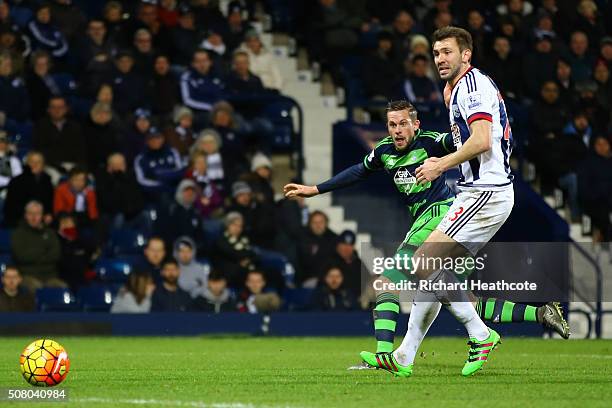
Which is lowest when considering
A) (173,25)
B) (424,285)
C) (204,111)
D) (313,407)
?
(313,407)

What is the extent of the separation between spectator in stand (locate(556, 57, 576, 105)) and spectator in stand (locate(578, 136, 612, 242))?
155 centimetres

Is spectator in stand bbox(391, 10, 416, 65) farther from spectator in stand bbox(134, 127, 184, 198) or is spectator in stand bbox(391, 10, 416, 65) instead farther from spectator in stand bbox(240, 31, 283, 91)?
spectator in stand bbox(134, 127, 184, 198)

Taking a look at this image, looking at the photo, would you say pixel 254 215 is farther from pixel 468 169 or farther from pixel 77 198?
pixel 468 169

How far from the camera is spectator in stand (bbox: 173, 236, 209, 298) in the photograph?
1634 cm

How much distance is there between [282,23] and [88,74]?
Answer: 13.7ft

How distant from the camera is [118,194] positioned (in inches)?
664

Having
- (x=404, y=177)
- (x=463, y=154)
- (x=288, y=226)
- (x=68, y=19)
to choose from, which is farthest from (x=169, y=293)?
(x=463, y=154)

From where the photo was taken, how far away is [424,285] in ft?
31.6

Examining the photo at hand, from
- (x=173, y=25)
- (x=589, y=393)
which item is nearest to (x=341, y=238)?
(x=173, y=25)

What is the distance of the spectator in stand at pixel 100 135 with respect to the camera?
17422mm

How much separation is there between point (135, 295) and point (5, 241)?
183cm

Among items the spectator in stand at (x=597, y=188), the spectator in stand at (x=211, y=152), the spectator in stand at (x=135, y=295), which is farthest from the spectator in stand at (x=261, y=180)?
the spectator in stand at (x=597, y=188)

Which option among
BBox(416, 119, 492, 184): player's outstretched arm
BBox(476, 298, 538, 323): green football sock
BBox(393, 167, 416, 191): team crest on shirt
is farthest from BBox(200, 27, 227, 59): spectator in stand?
BBox(416, 119, 492, 184): player's outstretched arm

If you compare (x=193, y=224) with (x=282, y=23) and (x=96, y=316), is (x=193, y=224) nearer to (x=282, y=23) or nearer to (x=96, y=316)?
(x=96, y=316)
